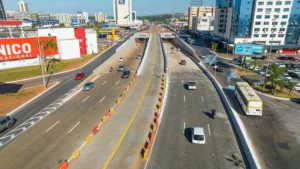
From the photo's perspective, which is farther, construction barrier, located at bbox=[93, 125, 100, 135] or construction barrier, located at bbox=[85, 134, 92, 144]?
construction barrier, located at bbox=[93, 125, 100, 135]

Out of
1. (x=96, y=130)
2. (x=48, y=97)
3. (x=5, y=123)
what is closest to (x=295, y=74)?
(x=96, y=130)

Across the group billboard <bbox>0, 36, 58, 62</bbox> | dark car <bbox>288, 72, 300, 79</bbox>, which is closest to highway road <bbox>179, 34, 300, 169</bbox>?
dark car <bbox>288, 72, 300, 79</bbox>

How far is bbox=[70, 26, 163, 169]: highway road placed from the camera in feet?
72.7

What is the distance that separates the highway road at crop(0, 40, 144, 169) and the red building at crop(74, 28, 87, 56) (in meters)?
48.8

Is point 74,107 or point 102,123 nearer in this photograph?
point 102,123

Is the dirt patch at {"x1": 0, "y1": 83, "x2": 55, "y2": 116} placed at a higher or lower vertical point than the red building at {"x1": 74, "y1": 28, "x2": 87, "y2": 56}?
lower

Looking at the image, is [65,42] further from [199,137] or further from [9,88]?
[199,137]

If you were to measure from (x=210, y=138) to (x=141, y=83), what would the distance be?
87.1 feet

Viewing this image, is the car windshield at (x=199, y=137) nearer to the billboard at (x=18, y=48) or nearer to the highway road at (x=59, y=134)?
the highway road at (x=59, y=134)

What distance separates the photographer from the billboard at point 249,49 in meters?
62.3

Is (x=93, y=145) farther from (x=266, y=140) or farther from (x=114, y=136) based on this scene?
(x=266, y=140)

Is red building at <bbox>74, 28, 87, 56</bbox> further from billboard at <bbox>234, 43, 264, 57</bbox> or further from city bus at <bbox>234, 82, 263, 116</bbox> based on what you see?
city bus at <bbox>234, 82, 263, 116</bbox>

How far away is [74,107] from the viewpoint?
1471 inches

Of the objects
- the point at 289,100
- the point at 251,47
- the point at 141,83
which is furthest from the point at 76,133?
the point at 251,47
